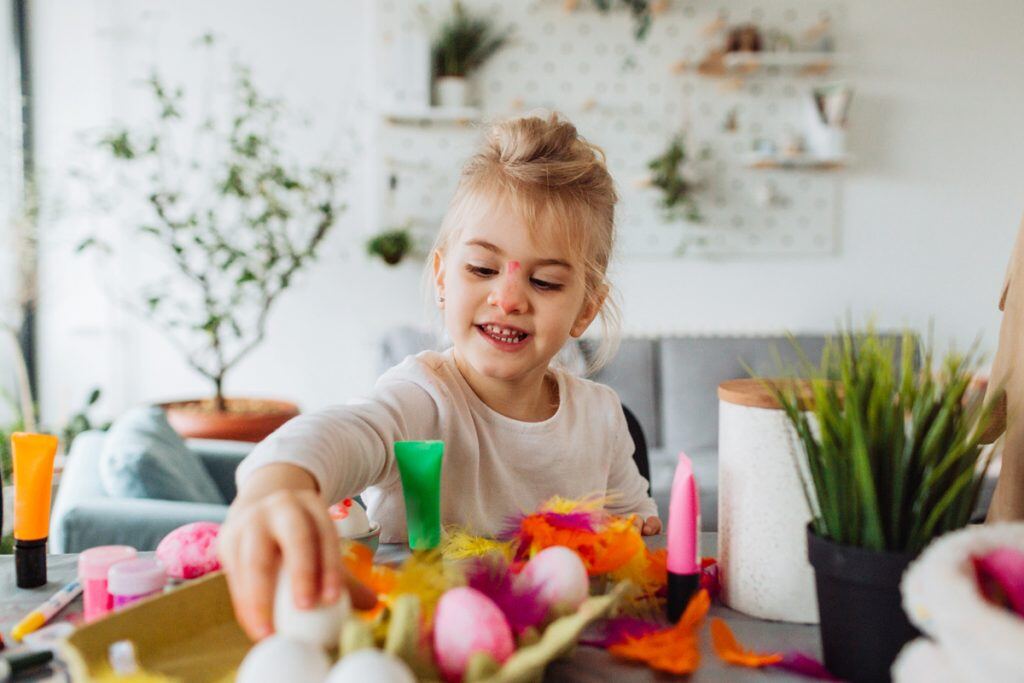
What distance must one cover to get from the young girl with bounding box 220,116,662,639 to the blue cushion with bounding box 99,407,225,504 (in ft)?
2.73

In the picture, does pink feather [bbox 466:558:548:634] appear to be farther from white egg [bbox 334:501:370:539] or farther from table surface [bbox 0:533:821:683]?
white egg [bbox 334:501:370:539]

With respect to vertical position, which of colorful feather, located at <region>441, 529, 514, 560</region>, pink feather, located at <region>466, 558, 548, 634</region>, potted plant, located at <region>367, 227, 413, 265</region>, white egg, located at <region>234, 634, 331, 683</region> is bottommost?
colorful feather, located at <region>441, 529, 514, 560</region>

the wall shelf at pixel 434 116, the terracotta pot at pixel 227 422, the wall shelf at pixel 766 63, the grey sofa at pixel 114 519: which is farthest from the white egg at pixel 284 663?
the wall shelf at pixel 766 63

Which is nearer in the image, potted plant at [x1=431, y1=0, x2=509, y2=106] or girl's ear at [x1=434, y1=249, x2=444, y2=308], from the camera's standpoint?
girl's ear at [x1=434, y1=249, x2=444, y2=308]

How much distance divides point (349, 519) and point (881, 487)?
1.62 ft

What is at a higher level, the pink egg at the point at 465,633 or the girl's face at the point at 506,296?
the girl's face at the point at 506,296

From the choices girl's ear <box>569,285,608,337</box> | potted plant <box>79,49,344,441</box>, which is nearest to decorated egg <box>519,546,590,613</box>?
girl's ear <box>569,285,608,337</box>

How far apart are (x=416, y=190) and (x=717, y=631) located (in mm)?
3125

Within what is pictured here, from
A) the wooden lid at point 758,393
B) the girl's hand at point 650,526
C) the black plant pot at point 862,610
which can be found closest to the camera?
the black plant pot at point 862,610

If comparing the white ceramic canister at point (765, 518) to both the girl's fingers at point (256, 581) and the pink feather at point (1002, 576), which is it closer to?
the pink feather at point (1002, 576)

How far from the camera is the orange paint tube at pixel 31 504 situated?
77cm

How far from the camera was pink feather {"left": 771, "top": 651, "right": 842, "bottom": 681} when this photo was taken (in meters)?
0.59

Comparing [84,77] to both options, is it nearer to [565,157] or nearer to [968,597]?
[565,157]

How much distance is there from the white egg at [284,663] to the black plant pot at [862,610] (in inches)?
13.7
